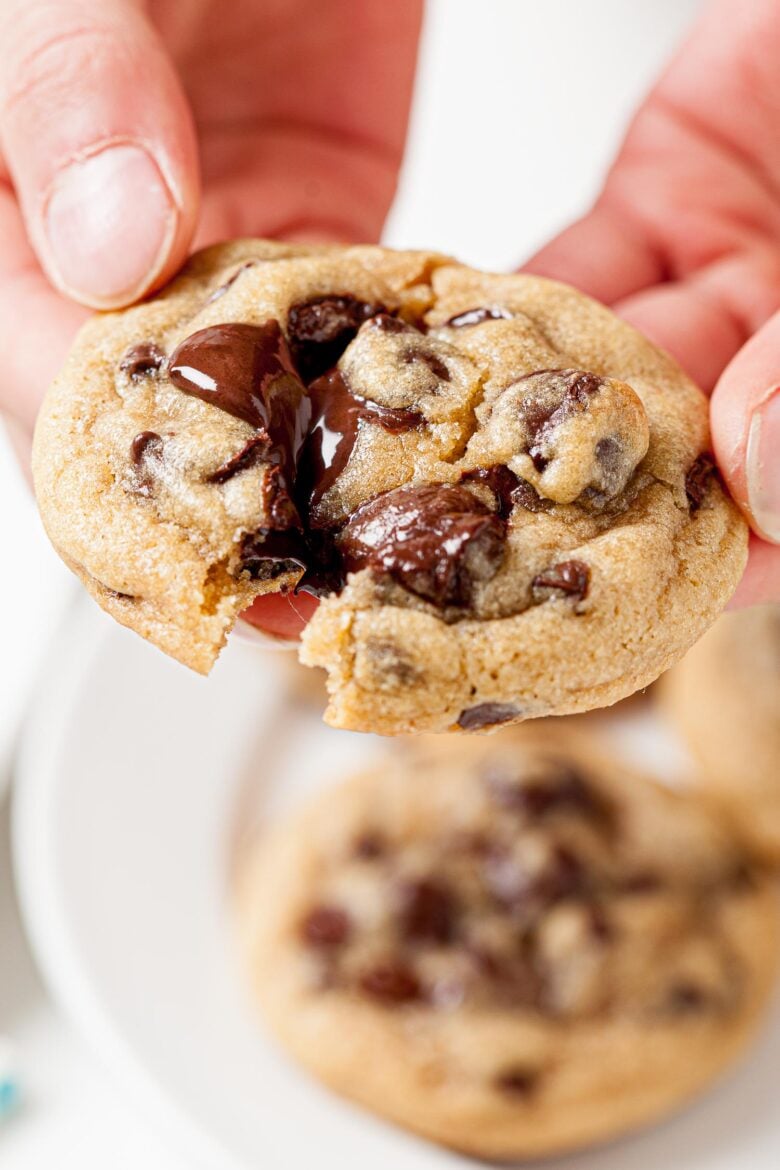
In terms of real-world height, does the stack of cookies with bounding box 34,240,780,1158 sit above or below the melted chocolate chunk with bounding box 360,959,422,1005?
above

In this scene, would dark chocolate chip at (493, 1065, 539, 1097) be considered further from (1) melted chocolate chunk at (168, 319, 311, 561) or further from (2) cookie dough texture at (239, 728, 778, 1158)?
(1) melted chocolate chunk at (168, 319, 311, 561)

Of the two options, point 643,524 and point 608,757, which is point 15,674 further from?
point 643,524

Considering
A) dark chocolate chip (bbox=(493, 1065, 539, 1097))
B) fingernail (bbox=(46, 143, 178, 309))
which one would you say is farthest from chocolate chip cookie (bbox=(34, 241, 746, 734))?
dark chocolate chip (bbox=(493, 1065, 539, 1097))

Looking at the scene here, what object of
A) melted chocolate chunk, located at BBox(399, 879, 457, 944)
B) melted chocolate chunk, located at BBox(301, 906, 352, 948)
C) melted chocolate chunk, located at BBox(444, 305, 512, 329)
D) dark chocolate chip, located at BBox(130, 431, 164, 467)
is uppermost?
melted chocolate chunk, located at BBox(444, 305, 512, 329)

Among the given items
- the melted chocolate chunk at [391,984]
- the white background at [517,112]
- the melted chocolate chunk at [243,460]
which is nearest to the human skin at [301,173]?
the melted chocolate chunk at [243,460]

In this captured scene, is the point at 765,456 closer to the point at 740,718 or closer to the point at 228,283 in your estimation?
the point at 228,283

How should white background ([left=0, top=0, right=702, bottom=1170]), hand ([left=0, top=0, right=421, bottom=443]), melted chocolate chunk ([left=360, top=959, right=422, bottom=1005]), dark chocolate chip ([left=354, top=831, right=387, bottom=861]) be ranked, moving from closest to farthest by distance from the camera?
hand ([left=0, top=0, right=421, bottom=443]), melted chocolate chunk ([left=360, top=959, right=422, bottom=1005]), dark chocolate chip ([left=354, top=831, right=387, bottom=861]), white background ([left=0, top=0, right=702, bottom=1170])

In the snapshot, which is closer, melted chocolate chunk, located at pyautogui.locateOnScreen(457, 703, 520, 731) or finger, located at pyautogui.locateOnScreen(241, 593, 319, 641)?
melted chocolate chunk, located at pyautogui.locateOnScreen(457, 703, 520, 731)

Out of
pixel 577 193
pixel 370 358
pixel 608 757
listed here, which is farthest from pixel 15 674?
pixel 577 193
